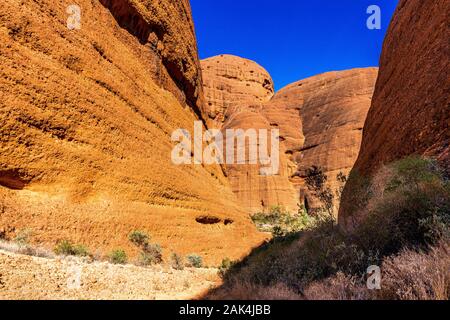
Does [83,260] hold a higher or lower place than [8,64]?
lower

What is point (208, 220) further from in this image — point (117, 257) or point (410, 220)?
point (410, 220)

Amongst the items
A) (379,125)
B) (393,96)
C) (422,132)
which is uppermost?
(393,96)

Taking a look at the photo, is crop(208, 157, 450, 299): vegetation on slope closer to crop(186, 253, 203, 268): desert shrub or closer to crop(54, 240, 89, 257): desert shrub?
crop(54, 240, 89, 257): desert shrub

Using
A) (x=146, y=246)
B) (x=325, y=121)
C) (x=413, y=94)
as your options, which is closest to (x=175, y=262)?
(x=146, y=246)

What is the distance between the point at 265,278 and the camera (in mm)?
5137

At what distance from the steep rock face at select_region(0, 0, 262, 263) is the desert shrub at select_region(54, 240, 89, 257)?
363 mm

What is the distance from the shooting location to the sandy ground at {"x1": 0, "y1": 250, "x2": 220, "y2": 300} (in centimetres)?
432

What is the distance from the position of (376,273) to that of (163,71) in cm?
1645

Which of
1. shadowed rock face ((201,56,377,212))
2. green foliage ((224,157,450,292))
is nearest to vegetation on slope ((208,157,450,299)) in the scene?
green foliage ((224,157,450,292))

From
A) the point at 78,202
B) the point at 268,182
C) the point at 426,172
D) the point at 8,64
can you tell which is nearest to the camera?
the point at 426,172

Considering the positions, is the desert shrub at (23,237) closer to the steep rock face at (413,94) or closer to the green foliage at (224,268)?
the green foliage at (224,268)

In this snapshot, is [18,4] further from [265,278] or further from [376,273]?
[376,273]
